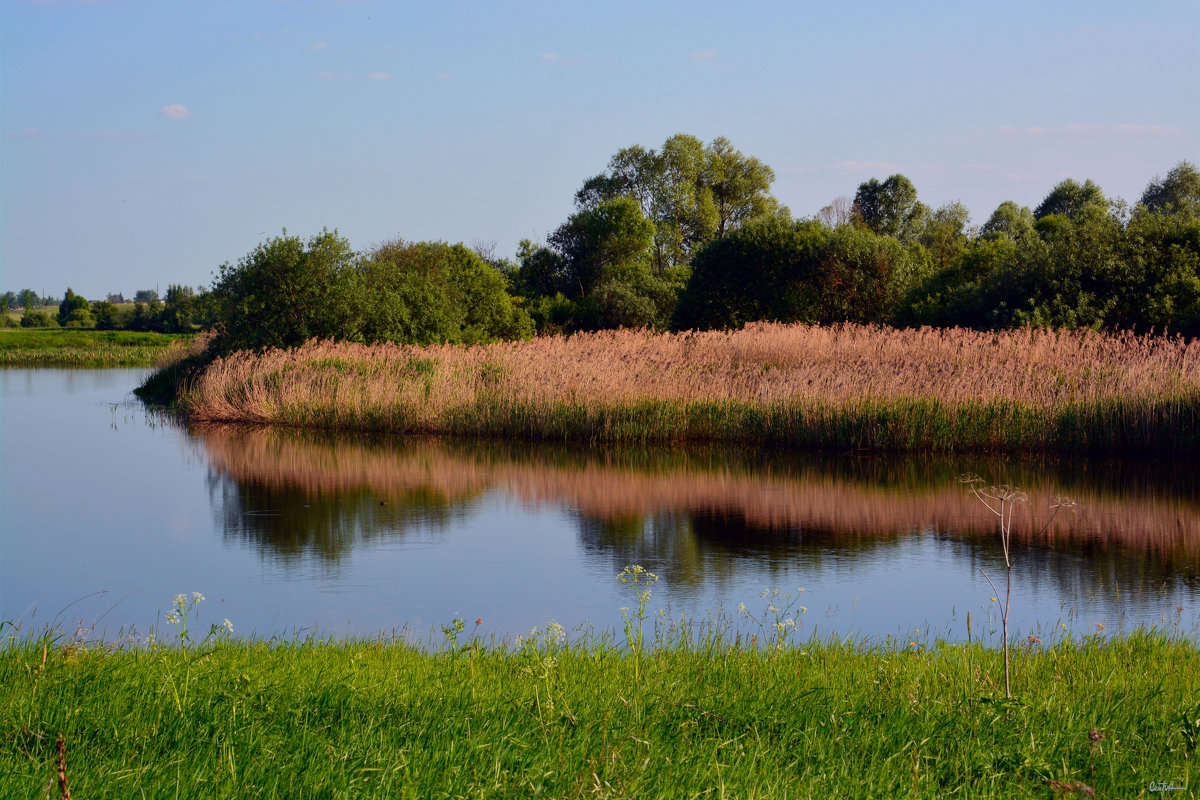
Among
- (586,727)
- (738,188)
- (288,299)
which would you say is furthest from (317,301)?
(738,188)

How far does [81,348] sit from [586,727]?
2355 inches

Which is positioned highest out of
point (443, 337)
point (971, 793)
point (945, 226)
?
point (945, 226)

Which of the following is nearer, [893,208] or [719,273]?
[719,273]

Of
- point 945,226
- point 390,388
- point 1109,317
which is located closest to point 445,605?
point 390,388

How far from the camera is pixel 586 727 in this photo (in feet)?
12.1

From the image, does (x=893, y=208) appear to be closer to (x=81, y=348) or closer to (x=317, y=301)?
(x=317, y=301)

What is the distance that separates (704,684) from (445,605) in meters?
3.50

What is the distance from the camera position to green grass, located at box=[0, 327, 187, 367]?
48.4 m

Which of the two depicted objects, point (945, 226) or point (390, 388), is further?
point (945, 226)

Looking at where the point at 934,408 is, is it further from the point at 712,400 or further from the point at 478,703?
the point at 478,703

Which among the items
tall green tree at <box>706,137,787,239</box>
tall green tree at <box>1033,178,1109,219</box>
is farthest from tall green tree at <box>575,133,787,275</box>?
tall green tree at <box>1033,178,1109,219</box>

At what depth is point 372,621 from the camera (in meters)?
7.19

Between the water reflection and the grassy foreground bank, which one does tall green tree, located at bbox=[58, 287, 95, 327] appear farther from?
the grassy foreground bank

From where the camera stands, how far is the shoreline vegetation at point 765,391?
572 inches
